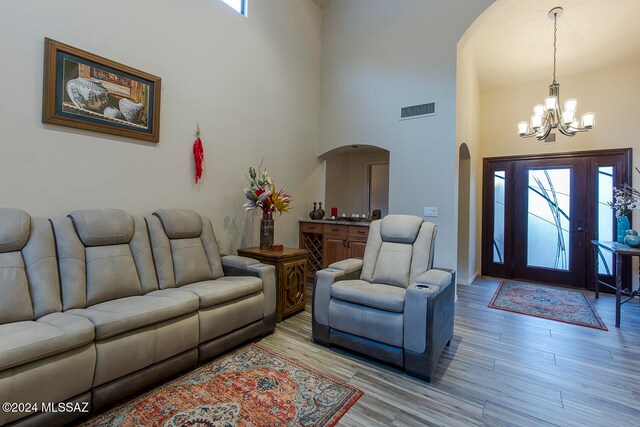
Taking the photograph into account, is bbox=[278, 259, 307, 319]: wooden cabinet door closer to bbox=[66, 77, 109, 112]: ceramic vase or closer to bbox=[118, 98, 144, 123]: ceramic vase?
bbox=[118, 98, 144, 123]: ceramic vase

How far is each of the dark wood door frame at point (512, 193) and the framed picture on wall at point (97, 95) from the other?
221 inches

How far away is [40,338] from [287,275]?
2099mm

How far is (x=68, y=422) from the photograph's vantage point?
1626 mm

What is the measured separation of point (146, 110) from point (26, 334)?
6.98ft

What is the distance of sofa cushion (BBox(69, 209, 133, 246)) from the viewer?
2.33 m

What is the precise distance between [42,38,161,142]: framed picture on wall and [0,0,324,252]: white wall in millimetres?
72

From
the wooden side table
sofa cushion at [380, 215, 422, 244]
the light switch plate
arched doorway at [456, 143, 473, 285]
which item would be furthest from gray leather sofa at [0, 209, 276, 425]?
arched doorway at [456, 143, 473, 285]

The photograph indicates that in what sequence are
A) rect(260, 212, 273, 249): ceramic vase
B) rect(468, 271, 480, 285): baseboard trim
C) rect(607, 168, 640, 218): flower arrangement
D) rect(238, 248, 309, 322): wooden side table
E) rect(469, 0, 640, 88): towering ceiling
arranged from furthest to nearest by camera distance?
1. rect(468, 271, 480, 285): baseboard trim
2. rect(469, 0, 640, 88): towering ceiling
3. rect(607, 168, 640, 218): flower arrangement
4. rect(260, 212, 273, 249): ceramic vase
5. rect(238, 248, 309, 322): wooden side table

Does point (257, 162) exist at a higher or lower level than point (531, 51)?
lower

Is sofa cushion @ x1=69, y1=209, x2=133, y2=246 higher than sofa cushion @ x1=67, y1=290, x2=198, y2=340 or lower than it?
higher

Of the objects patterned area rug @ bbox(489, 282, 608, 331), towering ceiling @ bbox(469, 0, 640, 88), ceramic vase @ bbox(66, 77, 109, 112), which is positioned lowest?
patterned area rug @ bbox(489, 282, 608, 331)

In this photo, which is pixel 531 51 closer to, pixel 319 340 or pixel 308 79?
pixel 308 79

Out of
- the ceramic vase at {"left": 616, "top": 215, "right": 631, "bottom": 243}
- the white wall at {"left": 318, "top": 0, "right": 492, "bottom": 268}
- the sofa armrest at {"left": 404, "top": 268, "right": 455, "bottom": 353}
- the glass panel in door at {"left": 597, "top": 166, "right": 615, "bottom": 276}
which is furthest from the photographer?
the glass panel in door at {"left": 597, "top": 166, "right": 615, "bottom": 276}

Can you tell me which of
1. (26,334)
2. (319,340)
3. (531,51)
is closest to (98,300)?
(26,334)
